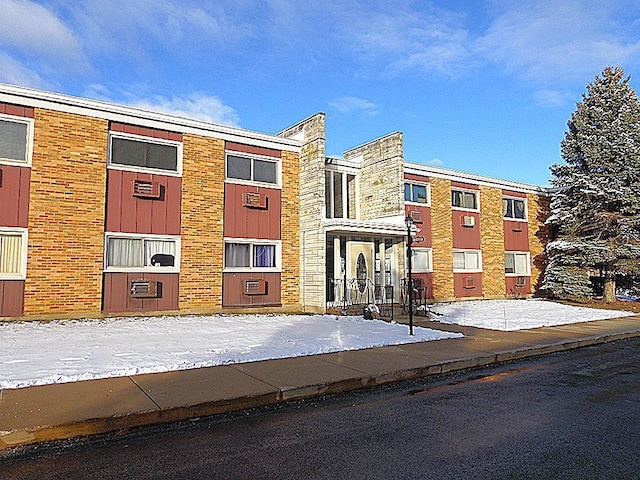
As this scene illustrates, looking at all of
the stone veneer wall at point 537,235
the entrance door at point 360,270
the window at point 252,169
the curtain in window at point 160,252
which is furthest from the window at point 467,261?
the curtain in window at point 160,252

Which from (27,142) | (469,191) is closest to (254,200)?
(27,142)

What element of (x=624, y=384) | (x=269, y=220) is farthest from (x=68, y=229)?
(x=624, y=384)

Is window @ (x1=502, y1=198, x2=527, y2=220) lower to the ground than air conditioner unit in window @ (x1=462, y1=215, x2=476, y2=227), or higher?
higher

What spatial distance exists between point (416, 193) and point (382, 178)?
2053 mm

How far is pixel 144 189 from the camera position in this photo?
12.9m

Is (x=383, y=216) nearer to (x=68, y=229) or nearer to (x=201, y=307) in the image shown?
(x=201, y=307)

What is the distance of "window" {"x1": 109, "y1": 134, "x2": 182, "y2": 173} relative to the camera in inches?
505

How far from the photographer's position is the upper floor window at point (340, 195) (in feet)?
57.3

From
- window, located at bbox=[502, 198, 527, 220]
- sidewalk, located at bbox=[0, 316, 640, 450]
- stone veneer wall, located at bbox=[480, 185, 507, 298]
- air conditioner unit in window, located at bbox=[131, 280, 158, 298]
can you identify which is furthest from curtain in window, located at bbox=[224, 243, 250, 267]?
window, located at bbox=[502, 198, 527, 220]

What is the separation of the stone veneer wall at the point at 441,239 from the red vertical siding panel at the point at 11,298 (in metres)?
14.2

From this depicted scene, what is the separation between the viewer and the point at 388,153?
1772cm

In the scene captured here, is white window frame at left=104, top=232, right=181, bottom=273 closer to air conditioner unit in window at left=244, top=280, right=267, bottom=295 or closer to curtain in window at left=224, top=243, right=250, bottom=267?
curtain in window at left=224, top=243, right=250, bottom=267

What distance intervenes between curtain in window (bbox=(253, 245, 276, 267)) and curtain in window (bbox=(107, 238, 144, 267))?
347 cm

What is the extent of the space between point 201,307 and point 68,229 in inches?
160
